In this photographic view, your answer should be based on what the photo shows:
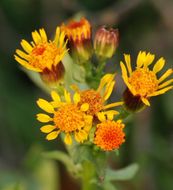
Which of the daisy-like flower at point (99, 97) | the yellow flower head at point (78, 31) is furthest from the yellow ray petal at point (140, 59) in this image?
the yellow flower head at point (78, 31)

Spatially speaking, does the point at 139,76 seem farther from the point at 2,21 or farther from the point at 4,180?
the point at 2,21

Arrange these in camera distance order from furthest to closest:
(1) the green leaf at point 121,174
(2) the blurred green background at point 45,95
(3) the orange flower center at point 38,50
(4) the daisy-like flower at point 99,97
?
(2) the blurred green background at point 45,95, (1) the green leaf at point 121,174, (3) the orange flower center at point 38,50, (4) the daisy-like flower at point 99,97

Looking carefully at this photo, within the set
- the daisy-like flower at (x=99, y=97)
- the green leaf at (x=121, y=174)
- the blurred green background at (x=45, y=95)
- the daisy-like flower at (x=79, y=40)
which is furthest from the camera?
the blurred green background at (x=45, y=95)

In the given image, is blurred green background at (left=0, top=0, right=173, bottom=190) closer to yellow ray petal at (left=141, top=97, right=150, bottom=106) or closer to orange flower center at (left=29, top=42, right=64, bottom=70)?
orange flower center at (left=29, top=42, right=64, bottom=70)

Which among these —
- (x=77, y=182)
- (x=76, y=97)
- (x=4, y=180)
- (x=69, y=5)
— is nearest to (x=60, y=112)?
(x=76, y=97)

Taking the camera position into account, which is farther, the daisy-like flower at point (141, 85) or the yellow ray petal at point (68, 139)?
the daisy-like flower at point (141, 85)

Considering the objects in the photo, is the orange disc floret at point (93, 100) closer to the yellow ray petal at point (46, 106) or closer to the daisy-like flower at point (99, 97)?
the daisy-like flower at point (99, 97)

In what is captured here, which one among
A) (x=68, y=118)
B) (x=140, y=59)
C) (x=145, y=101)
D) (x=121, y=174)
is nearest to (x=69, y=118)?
(x=68, y=118)
